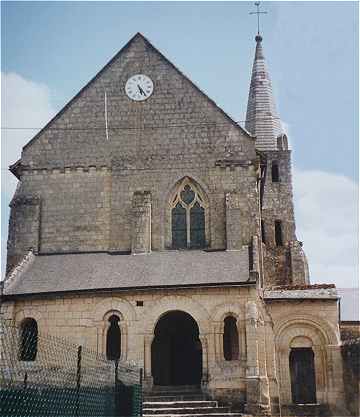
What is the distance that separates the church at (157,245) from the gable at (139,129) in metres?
0.05

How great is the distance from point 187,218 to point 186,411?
1027 cm

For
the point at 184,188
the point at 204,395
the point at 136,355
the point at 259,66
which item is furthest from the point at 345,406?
the point at 259,66

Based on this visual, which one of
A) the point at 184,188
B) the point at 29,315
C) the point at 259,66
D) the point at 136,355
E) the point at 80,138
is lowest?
the point at 136,355

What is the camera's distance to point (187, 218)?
94.0 ft

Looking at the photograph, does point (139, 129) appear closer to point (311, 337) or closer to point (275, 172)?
point (311, 337)

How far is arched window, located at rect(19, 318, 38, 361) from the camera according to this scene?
952 inches

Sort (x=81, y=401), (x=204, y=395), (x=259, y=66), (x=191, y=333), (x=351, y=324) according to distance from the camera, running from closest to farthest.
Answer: (x=81, y=401) < (x=204, y=395) < (x=191, y=333) < (x=351, y=324) < (x=259, y=66)

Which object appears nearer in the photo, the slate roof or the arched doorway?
the slate roof

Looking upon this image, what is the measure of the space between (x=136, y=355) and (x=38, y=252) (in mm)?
7566

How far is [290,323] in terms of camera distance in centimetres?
2716

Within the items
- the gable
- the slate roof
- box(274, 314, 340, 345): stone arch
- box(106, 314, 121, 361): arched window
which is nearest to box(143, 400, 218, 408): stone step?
box(106, 314, 121, 361): arched window

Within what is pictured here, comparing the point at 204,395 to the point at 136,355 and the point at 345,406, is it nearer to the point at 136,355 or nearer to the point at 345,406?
the point at 136,355

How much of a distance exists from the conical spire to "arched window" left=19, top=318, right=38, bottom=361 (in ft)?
72.9

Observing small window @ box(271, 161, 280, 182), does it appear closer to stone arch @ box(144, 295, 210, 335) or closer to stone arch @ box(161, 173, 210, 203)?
stone arch @ box(161, 173, 210, 203)
